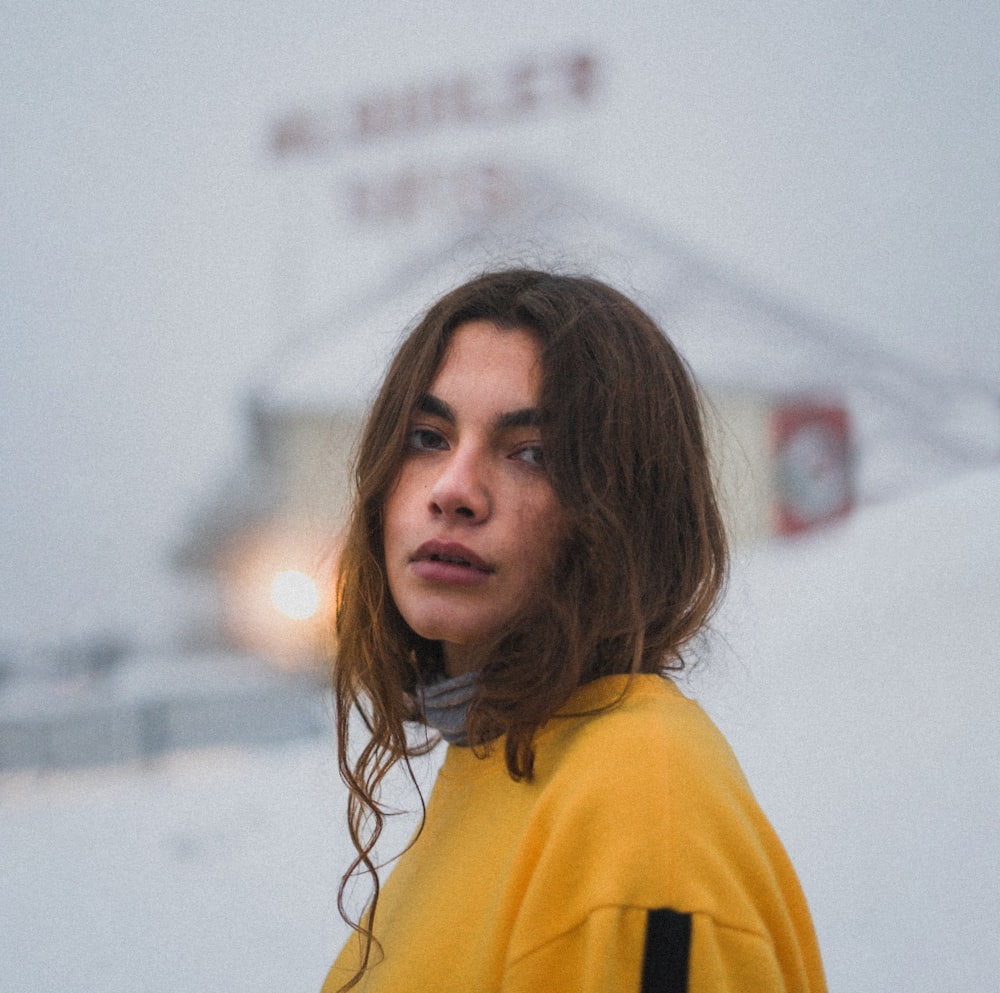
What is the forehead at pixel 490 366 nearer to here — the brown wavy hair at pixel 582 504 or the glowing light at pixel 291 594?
the brown wavy hair at pixel 582 504

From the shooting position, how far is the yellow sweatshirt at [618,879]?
1.53 ft

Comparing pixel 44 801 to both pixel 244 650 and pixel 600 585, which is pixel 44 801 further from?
pixel 600 585

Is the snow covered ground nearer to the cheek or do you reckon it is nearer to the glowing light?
the glowing light

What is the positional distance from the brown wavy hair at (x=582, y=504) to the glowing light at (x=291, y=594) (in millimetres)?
925

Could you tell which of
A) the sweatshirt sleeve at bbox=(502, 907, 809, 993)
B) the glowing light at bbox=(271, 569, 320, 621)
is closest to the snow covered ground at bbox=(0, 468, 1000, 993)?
the glowing light at bbox=(271, 569, 320, 621)

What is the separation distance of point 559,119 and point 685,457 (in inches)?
45.9

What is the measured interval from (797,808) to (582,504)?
3.57 ft

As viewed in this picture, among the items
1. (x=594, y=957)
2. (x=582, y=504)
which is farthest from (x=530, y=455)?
(x=594, y=957)

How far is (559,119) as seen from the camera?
1663 mm

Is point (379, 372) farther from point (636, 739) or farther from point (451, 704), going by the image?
point (636, 739)

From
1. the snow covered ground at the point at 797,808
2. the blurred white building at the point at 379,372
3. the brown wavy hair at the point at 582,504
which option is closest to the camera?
the brown wavy hair at the point at 582,504

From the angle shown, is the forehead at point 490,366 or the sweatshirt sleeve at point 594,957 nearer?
the sweatshirt sleeve at point 594,957

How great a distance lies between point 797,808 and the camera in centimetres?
151

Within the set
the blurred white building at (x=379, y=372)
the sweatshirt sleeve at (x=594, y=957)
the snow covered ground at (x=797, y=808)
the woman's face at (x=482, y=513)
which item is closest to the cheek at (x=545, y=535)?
the woman's face at (x=482, y=513)
